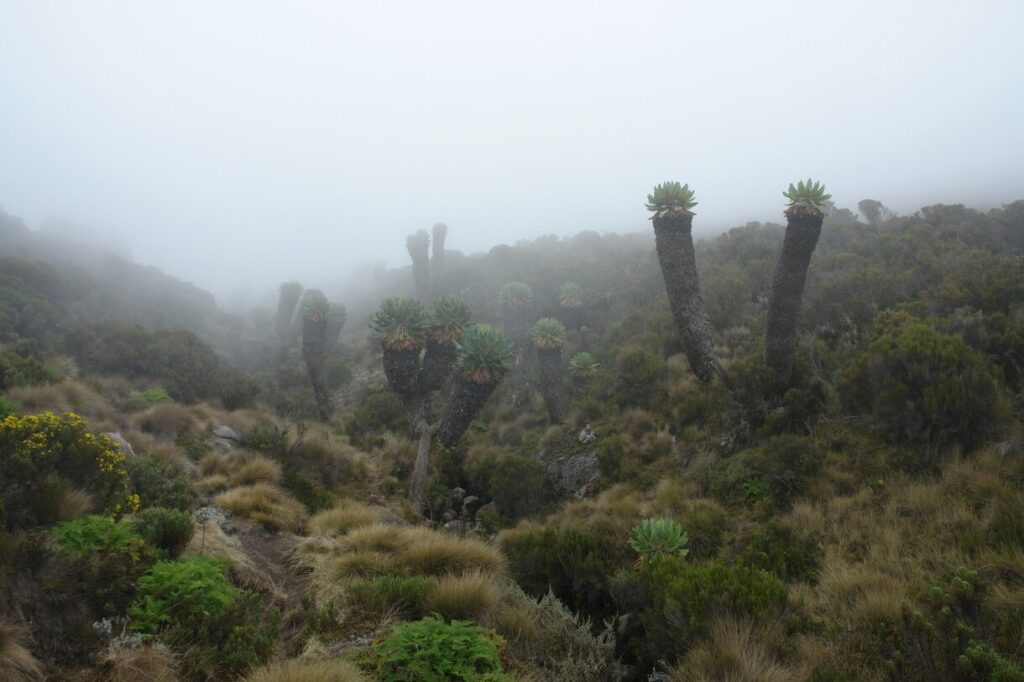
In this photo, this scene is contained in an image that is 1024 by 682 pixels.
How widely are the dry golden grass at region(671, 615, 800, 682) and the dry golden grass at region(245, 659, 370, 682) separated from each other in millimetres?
2513

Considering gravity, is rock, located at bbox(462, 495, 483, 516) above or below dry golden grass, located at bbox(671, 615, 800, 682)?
below

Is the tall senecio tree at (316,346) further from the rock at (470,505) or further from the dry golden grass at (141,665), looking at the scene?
the dry golden grass at (141,665)

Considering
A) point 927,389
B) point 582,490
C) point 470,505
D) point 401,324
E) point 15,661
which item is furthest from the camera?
point 401,324

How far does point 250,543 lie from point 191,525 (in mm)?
1650

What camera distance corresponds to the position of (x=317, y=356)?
20.0 m

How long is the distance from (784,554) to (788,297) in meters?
6.31

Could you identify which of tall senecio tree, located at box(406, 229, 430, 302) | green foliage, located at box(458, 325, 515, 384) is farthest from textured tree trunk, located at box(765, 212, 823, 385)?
tall senecio tree, located at box(406, 229, 430, 302)

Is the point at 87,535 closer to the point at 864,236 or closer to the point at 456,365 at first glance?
the point at 456,365

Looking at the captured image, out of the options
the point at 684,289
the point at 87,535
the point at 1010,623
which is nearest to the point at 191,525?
the point at 87,535

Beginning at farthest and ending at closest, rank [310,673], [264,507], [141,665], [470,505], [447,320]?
[447,320] < [470,505] < [264,507] < [141,665] < [310,673]

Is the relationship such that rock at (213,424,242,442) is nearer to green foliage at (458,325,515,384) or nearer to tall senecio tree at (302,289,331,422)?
tall senecio tree at (302,289,331,422)

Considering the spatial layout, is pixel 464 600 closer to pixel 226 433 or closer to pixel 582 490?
pixel 582 490

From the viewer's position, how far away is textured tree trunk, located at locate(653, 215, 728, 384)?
12.2 meters

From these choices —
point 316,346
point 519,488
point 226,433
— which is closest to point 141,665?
point 519,488
